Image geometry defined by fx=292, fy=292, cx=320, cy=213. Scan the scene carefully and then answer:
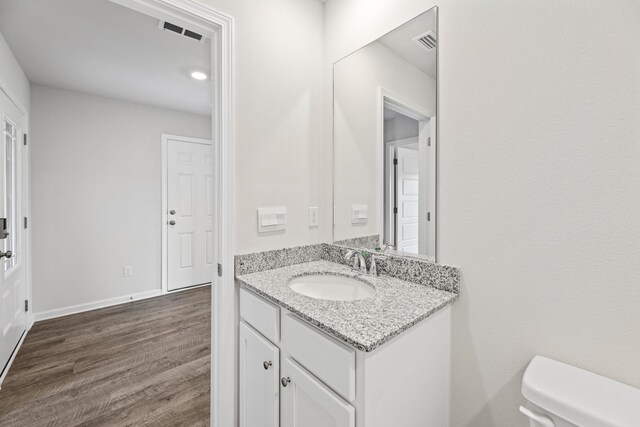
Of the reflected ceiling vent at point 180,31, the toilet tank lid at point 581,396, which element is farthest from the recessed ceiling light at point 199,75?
the toilet tank lid at point 581,396

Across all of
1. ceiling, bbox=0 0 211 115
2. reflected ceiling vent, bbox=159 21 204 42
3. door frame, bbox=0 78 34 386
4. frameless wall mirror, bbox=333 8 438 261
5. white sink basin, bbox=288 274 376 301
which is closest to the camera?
frameless wall mirror, bbox=333 8 438 261

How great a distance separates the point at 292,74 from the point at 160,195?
2743 millimetres

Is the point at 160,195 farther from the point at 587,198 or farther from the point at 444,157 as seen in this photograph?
the point at 587,198

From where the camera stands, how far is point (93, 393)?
1.82m

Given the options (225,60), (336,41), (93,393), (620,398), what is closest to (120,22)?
(225,60)

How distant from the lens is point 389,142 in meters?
1.45

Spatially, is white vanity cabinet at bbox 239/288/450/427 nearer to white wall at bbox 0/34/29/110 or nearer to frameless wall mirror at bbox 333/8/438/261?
frameless wall mirror at bbox 333/8/438/261

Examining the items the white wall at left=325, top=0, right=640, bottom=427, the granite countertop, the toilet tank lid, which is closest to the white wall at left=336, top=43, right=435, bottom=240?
the white wall at left=325, top=0, right=640, bottom=427

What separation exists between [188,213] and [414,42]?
3377 millimetres

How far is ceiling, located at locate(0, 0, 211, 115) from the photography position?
1.78 meters

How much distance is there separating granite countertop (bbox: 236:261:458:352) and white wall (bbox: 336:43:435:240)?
1.23ft

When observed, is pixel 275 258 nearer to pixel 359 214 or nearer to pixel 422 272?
pixel 359 214

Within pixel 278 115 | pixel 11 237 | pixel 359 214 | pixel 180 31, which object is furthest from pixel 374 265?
pixel 11 237

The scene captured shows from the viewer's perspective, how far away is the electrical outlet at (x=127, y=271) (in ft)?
11.0
